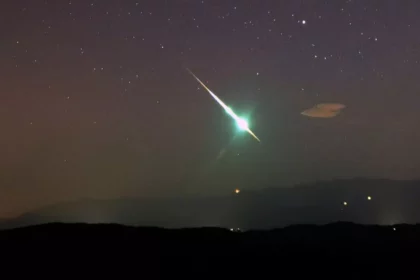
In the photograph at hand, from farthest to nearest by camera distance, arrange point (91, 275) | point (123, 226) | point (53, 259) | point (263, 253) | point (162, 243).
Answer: point (123, 226), point (162, 243), point (263, 253), point (53, 259), point (91, 275)

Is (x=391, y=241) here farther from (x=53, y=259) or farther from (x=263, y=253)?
(x=53, y=259)

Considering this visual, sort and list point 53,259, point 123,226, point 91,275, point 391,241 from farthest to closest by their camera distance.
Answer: point 123,226, point 391,241, point 53,259, point 91,275

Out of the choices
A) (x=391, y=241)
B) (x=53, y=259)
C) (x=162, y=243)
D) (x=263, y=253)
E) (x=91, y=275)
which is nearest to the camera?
(x=91, y=275)

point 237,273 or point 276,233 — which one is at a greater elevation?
point 276,233

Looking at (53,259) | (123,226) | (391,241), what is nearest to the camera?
(53,259)

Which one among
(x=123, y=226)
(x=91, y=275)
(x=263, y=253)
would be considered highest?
(x=123, y=226)

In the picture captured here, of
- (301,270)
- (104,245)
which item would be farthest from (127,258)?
(301,270)

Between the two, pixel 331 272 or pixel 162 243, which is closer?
pixel 331 272

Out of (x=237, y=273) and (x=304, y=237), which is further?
(x=304, y=237)

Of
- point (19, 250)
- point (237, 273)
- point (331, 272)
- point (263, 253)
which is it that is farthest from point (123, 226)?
point (331, 272)

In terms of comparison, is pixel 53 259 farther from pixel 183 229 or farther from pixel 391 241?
pixel 391 241
